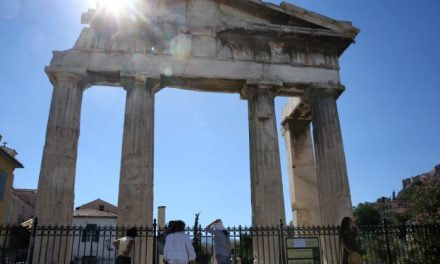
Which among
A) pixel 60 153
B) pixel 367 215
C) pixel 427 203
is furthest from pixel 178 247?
pixel 367 215

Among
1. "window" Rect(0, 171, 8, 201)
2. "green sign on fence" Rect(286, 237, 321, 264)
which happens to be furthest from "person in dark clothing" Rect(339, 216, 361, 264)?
"window" Rect(0, 171, 8, 201)

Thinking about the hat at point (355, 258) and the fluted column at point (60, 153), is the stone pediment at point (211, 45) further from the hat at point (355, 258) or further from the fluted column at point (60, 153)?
the hat at point (355, 258)

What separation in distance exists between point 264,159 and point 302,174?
4774mm

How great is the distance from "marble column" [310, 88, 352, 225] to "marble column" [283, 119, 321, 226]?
3.09 metres

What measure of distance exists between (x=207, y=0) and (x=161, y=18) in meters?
2.12

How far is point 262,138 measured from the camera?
15.2 metres

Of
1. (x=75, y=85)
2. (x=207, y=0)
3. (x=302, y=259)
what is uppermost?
(x=207, y=0)

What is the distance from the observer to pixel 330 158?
1535cm

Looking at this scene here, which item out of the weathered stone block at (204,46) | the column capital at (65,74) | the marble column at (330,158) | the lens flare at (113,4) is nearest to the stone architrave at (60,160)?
the column capital at (65,74)

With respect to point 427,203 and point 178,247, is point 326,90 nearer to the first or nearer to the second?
point 427,203

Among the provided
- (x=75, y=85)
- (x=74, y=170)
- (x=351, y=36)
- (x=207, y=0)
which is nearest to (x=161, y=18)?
(x=207, y=0)

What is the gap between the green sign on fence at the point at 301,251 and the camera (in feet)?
35.1

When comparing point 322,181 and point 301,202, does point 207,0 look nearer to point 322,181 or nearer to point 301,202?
point 322,181

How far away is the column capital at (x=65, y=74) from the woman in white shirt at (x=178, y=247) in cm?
891
